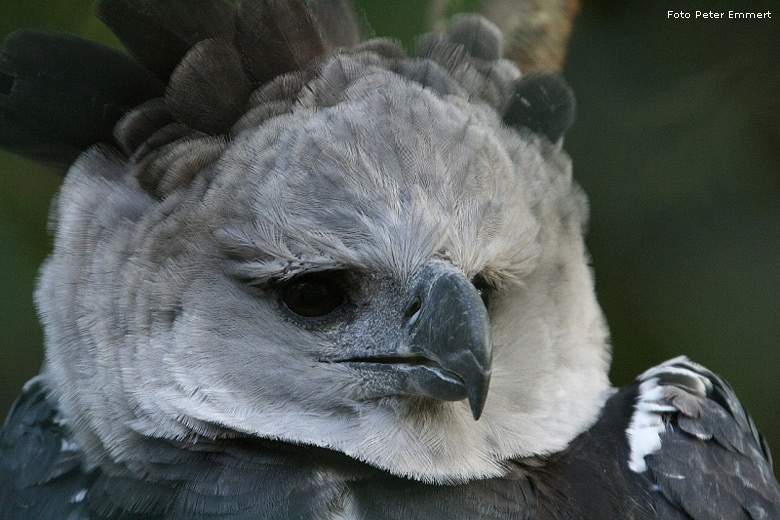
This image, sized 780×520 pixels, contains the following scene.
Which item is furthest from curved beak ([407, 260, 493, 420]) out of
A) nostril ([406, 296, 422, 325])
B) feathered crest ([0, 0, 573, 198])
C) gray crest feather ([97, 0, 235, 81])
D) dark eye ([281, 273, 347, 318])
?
gray crest feather ([97, 0, 235, 81])

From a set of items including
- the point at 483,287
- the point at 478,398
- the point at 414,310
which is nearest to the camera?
the point at 478,398

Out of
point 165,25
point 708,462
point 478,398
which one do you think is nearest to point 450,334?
point 478,398

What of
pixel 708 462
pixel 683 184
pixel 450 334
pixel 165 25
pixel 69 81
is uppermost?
pixel 165 25

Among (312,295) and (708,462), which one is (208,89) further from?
(708,462)

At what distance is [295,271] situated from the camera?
133 cm

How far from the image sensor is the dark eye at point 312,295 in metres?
1.36

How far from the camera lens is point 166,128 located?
57.4 inches

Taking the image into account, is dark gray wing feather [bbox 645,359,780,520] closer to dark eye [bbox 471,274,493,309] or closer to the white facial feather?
the white facial feather

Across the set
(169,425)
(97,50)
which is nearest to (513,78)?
(97,50)

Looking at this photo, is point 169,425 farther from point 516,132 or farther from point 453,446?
point 516,132

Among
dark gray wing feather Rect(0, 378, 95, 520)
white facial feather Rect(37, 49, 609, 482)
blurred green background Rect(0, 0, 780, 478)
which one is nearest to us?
white facial feather Rect(37, 49, 609, 482)

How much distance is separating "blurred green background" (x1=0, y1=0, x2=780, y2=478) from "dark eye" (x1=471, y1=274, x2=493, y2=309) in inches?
34.6

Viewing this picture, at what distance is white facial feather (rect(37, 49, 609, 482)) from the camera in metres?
1.32

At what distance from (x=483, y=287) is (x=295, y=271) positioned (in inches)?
11.9
